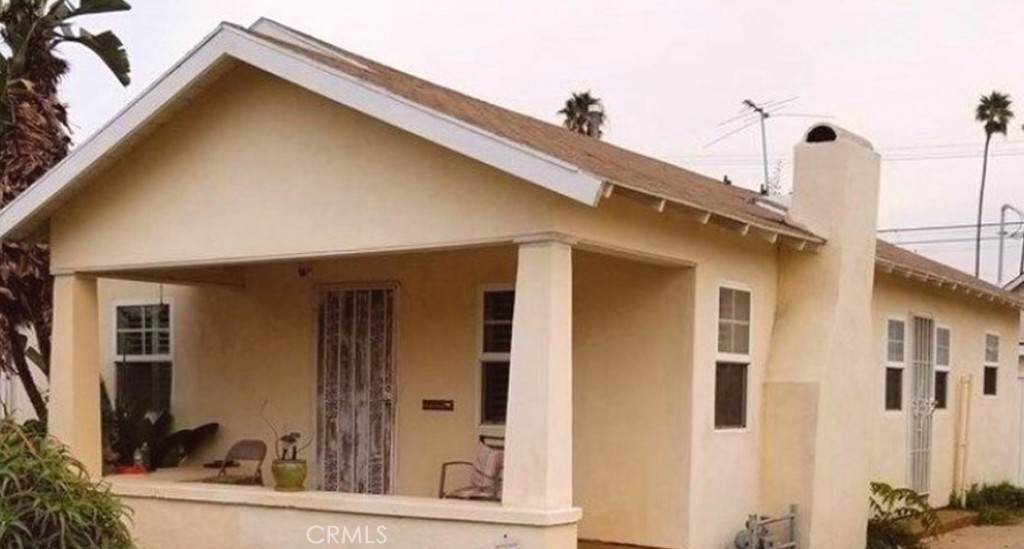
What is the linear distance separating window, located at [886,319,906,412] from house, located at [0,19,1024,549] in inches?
7.8

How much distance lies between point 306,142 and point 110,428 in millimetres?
5251

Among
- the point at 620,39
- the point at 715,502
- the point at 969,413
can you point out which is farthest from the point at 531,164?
the point at 620,39

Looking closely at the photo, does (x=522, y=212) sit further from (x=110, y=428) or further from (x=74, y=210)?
(x=110, y=428)

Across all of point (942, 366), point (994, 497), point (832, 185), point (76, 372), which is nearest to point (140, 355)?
point (76, 372)

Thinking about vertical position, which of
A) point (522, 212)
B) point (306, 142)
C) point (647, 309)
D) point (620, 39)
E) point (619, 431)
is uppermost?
point (620, 39)

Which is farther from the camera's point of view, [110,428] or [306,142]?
[110,428]

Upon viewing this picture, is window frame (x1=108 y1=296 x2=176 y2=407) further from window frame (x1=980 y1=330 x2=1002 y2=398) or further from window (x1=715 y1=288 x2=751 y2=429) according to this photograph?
window frame (x1=980 y1=330 x2=1002 y2=398)

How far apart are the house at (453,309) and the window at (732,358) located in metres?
0.03

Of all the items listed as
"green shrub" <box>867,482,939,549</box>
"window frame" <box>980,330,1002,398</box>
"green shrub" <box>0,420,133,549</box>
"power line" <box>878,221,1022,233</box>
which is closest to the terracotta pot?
"green shrub" <box>0,420,133,549</box>

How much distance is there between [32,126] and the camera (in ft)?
46.9

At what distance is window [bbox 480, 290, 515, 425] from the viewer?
1152 cm

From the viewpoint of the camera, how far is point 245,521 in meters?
9.84

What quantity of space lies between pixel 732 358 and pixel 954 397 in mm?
6576

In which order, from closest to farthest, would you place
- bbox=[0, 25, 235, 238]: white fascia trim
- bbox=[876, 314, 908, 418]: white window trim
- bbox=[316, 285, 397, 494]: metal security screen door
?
bbox=[0, 25, 235, 238]: white fascia trim < bbox=[316, 285, 397, 494]: metal security screen door < bbox=[876, 314, 908, 418]: white window trim
